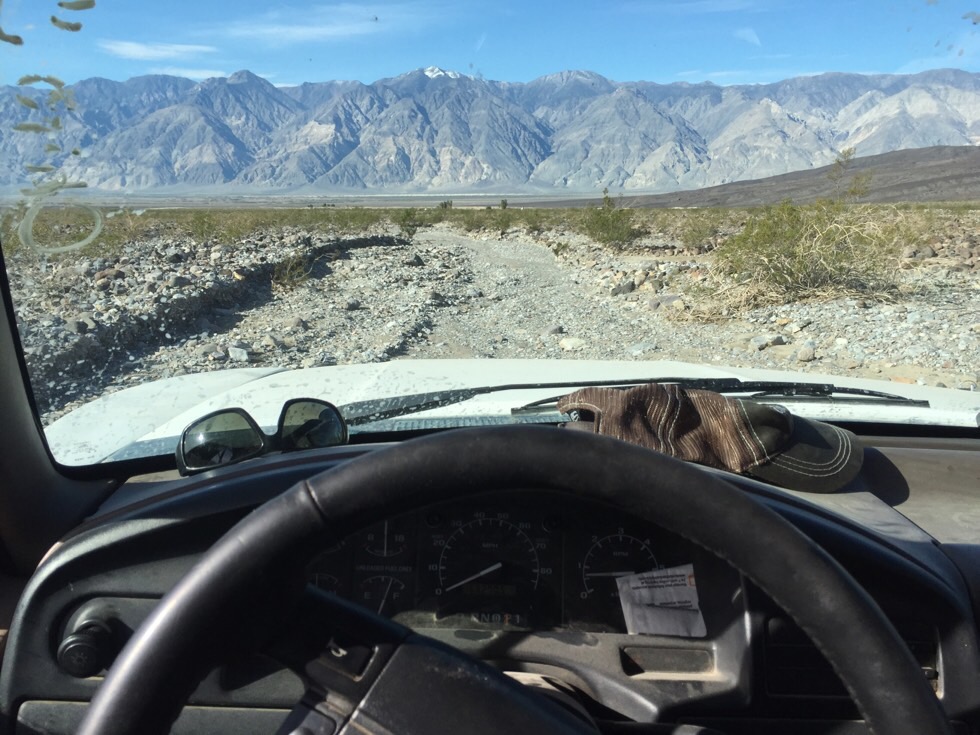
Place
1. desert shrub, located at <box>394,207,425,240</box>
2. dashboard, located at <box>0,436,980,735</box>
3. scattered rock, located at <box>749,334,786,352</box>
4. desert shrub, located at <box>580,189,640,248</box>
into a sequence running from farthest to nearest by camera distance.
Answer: desert shrub, located at <box>394,207,425,240</box>, desert shrub, located at <box>580,189,640,248</box>, scattered rock, located at <box>749,334,786,352</box>, dashboard, located at <box>0,436,980,735</box>

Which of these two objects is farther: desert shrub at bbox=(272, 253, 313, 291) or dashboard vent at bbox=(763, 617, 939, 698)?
desert shrub at bbox=(272, 253, 313, 291)

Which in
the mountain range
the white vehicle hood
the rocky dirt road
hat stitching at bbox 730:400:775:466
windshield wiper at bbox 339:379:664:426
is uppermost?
the mountain range

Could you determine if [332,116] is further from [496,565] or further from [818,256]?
[496,565]

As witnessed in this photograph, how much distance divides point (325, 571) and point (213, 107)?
8.53 m

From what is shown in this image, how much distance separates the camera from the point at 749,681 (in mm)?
1784

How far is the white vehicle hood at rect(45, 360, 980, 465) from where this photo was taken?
9.00 ft

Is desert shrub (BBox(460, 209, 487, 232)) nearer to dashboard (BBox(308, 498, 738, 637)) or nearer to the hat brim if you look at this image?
the hat brim

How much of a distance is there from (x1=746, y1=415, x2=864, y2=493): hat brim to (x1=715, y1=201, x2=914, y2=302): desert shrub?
32.2ft

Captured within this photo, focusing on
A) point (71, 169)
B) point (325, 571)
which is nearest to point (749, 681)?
point (325, 571)

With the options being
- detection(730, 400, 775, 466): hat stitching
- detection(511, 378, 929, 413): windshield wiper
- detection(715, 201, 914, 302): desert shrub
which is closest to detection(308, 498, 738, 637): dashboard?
detection(730, 400, 775, 466): hat stitching

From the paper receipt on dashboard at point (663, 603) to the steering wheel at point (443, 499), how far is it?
733 millimetres

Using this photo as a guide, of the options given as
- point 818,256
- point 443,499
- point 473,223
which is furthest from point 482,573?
point 473,223

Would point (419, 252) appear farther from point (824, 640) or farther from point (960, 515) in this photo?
point (824, 640)

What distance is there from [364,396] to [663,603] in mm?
1712
